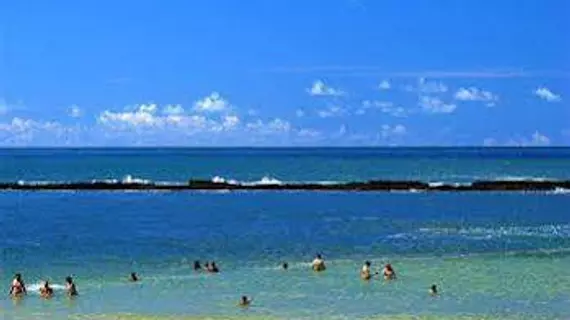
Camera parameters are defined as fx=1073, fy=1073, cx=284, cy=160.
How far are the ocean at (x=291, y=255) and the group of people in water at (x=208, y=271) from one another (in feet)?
1.15

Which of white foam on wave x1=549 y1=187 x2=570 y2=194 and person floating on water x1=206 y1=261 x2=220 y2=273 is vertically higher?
white foam on wave x1=549 y1=187 x2=570 y2=194

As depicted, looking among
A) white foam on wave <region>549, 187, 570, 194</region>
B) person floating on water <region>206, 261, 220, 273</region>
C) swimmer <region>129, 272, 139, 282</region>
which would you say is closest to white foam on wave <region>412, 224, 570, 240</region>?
person floating on water <region>206, 261, 220, 273</region>

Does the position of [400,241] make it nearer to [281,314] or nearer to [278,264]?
[278,264]

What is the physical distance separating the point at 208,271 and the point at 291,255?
285 inches

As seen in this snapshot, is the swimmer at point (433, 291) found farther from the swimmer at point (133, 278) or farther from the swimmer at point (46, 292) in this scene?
the swimmer at point (46, 292)

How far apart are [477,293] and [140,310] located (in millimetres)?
11078

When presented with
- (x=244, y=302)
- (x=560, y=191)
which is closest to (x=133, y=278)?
(x=244, y=302)

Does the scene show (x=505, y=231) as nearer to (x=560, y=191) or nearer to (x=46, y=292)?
(x=46, y=292)

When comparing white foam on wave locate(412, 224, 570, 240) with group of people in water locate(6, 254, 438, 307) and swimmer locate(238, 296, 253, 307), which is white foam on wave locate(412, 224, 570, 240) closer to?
group of people in water locate(6, 254, 438, 307)

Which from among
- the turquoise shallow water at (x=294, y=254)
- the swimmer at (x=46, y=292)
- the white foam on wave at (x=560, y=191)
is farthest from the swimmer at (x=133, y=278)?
the white foam on wave at (x=560, y=191)

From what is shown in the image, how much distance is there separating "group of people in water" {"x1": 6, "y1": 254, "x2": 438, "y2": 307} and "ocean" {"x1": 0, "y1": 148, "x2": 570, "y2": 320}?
1.15 ft

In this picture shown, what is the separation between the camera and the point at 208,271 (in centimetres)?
4106

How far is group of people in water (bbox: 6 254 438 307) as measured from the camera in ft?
116

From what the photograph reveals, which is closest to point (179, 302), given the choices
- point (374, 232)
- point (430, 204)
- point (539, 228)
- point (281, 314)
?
point (281, 314)
